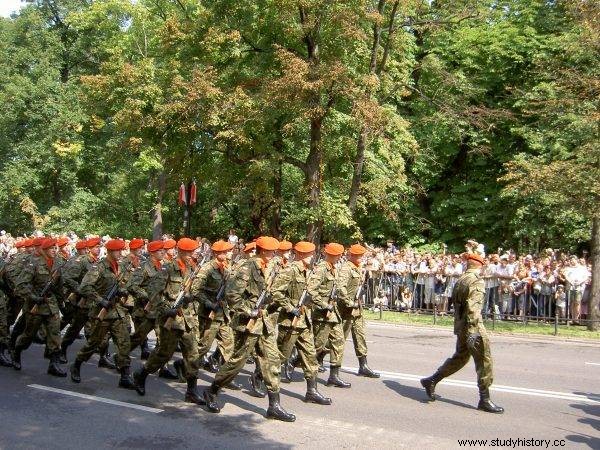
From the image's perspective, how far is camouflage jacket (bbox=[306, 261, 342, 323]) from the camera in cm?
943

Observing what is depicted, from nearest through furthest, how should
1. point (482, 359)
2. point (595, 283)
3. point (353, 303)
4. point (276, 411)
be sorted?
point (276, 411) → point (482, 359) → point (353, 303) → point (595, 283)

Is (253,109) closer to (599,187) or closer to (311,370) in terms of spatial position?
(599,187)

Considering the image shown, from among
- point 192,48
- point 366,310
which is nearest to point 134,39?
point 192,48

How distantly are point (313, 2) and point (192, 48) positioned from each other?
16.8ft

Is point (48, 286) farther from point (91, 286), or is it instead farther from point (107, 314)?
point (107, 314)

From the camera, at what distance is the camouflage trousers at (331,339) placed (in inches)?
379

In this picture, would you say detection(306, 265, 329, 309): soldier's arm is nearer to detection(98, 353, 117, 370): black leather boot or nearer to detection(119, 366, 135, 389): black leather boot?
detection(119, 366, 135, 389): black leather boot

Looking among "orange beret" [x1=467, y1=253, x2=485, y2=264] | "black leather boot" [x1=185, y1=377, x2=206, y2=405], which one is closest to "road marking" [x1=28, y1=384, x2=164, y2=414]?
"black leather boot" [x1=185, y1=377, x2=206, y2=405]

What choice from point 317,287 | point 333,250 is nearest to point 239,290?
point 317,287

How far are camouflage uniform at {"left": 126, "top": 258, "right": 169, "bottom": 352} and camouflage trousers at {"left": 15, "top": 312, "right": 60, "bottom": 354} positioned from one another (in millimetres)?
1105

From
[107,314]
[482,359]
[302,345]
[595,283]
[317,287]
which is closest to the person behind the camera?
[482,359]

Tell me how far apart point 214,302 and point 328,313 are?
5.34ft

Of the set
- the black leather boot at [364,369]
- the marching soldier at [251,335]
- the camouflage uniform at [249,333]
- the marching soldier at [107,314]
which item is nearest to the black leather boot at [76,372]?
the marching soldier at [107,314]

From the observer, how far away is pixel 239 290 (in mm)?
7992
